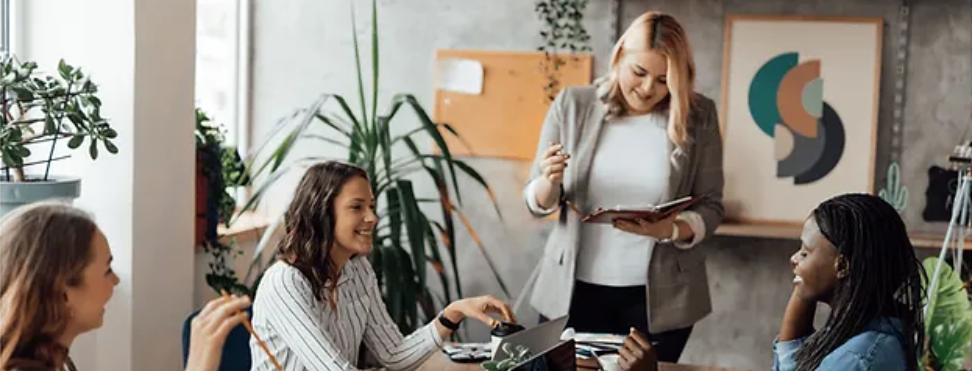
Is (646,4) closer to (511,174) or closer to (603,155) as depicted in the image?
(511,174)

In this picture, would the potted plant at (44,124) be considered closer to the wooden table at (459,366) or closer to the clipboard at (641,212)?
the wooden table at (459,366)

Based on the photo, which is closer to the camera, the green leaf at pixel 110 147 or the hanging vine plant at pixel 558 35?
the green leaf at pixel 110 147

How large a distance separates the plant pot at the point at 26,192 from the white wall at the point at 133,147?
0.33 meters

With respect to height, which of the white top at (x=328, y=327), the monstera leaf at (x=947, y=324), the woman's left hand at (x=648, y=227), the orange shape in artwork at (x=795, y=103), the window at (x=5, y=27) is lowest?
the monstera leaf at (x=947, y=324)

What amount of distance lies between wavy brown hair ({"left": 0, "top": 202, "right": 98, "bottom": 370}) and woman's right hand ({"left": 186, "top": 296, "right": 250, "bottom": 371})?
0.20 m

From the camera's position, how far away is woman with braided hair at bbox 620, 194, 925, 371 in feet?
7.19

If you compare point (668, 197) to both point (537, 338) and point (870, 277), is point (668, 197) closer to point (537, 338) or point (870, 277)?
point (537, 338)

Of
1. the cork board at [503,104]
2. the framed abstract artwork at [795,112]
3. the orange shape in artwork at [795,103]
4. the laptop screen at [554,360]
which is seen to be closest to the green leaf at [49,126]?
the laptop screen at [554,360]

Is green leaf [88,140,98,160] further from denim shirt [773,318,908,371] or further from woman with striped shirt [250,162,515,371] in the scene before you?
denim shirt [773,318,908,371]

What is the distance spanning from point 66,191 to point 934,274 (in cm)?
257

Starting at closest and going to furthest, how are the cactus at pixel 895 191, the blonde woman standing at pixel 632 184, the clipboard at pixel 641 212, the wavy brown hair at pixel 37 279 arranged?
the wavy brown hair at pixel 37 279 < the clipboard at pixel 641 212 < the blonde woman standing at pixel 632 184 < the cactus at pixel 895 191

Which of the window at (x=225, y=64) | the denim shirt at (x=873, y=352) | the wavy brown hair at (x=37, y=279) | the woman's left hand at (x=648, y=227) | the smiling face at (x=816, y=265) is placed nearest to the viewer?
the wavy brown hair at (x=37, y=279)

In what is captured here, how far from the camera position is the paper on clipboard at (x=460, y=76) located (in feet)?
14.9

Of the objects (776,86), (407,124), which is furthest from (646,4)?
(407,124)
